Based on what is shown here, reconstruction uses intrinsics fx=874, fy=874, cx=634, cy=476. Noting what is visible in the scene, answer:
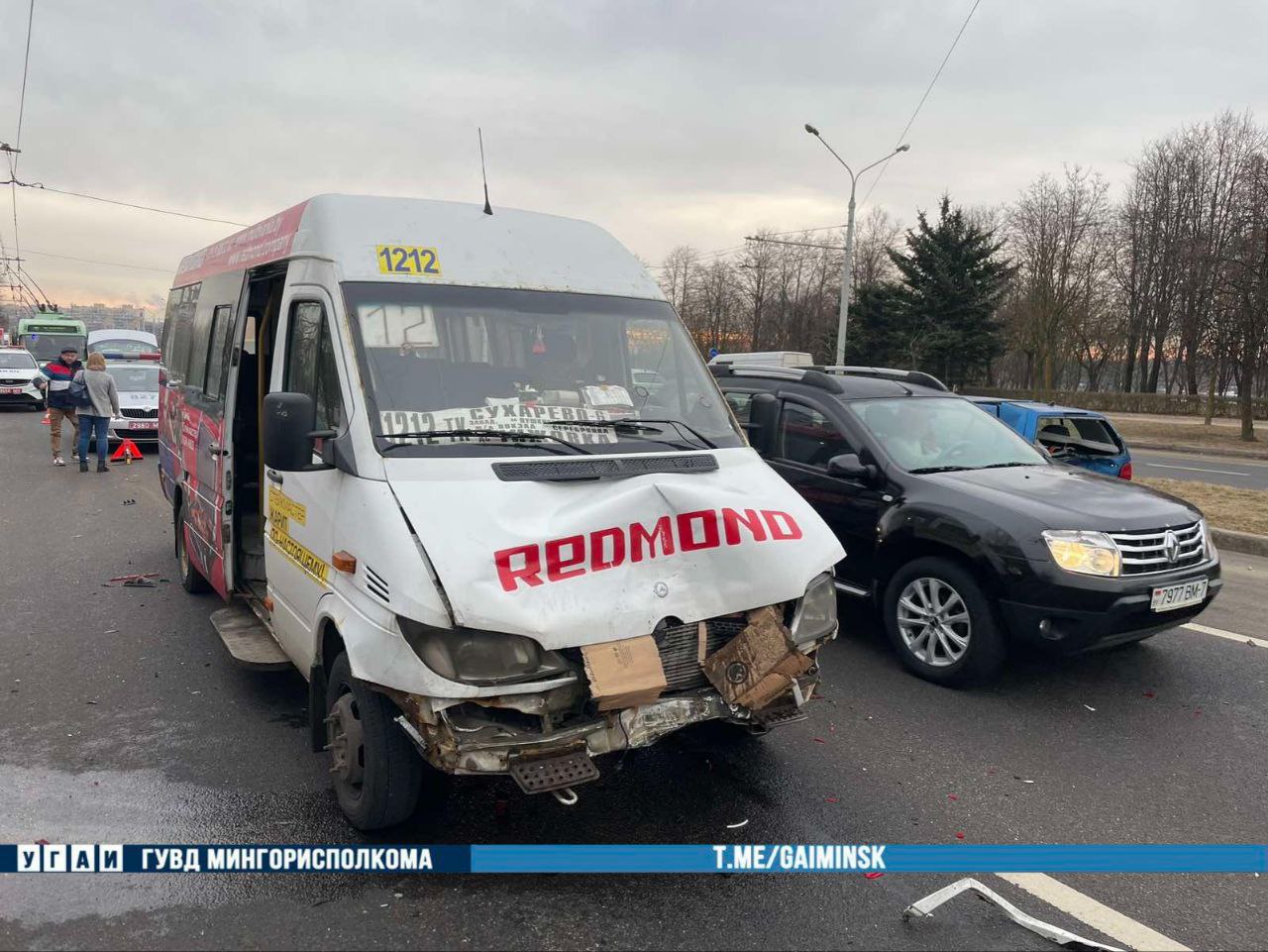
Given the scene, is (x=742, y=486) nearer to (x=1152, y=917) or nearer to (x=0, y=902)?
(x=1152, y=917)

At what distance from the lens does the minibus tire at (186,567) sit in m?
6.77

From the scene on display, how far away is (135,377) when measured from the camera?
17.5 m

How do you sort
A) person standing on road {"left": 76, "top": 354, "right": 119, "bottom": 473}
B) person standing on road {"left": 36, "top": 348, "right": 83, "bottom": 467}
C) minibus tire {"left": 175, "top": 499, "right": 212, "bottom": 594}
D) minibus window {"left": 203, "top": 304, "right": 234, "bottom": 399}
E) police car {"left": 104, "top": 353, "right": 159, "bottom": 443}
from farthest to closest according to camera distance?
police car {"left": 104, "top": 353, "right": 159, "bottom": 443}
person standing on road {"left": 36, "top": 348, "right": 83, "bottom": 467}
person standing on road {"left": 76, "top": 354, "right": 119, "bottom": 473}
minibus tire {"left": 175, "top": 499, "right": 212, "bottom": 594}
minibus window {"left": 203, "top": 304, "right": 234, "bottom": 399}

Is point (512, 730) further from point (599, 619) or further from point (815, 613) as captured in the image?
point (815, 613)

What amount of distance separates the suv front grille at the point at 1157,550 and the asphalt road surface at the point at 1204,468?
41.5 feet

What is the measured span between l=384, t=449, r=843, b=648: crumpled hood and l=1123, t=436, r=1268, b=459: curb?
2378cm

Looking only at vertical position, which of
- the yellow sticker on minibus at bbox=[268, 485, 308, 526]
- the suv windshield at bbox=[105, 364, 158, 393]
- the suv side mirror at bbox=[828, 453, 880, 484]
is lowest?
the yellow sticker on minibus at bbox=[268, 485, 308, 526]

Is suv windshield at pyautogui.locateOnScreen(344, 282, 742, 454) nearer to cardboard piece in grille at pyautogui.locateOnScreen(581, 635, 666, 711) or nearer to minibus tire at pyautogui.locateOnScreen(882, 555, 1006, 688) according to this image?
cardboard piece in grille at pyautogui.locateOnScreen(581, 635, 666, 711)

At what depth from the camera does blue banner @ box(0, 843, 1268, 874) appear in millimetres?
2945

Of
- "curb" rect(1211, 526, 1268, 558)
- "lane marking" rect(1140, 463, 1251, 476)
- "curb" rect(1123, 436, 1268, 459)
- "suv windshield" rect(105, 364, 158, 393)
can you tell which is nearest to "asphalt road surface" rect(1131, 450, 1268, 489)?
"lane marking" rect(1140, 463, 1251, 476)

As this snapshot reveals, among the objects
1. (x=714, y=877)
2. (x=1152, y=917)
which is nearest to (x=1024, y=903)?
(x=1152, y=917)

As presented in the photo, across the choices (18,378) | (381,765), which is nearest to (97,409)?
(381,765)

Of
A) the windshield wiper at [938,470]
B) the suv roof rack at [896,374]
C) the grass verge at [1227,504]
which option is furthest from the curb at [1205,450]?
the windshield wiper at [938,470]

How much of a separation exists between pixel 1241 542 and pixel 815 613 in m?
8.28
